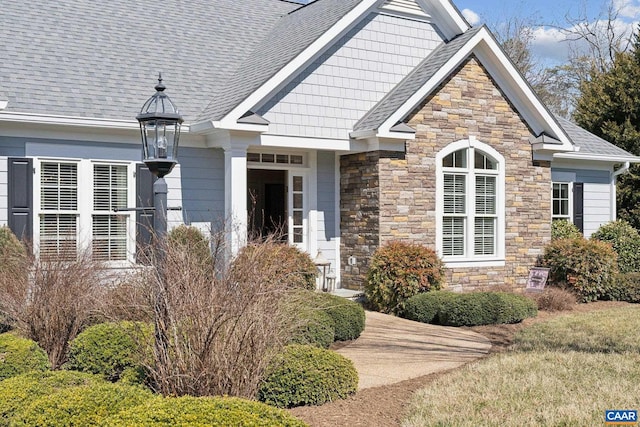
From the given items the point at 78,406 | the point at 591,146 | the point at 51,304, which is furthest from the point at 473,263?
the point at 78,406

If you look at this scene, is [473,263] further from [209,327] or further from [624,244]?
[209,327]

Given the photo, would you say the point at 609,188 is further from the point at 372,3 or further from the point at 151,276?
the point at 151,276

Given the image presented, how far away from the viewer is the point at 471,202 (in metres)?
13.9

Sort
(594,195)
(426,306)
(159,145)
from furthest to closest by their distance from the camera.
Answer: (594,195) → (426,306) → (159,145)

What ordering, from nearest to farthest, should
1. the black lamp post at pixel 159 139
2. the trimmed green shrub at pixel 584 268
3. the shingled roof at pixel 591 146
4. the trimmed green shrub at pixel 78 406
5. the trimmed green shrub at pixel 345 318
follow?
1. the trimmed green shrub at pixel 78 406
2. the black lamp post at pixel 159 139
3. the trimmed green shrub at pixel 345 318
4. the trimmed green shrub at pixel 584 268
5. the shingled roof at pixel 591 146

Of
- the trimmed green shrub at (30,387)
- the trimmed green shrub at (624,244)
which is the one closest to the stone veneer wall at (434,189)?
the trimmed green shrub at (624,244)

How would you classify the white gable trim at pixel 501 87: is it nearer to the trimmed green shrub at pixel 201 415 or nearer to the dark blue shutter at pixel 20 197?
the dark blue shutter at pixel 20 197

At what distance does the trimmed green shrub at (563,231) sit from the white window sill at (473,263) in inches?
99.6

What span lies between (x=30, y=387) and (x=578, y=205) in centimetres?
1454

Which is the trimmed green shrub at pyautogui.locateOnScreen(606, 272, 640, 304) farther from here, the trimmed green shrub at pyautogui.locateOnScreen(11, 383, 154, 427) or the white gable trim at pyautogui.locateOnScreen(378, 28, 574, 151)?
the trimmed green shrub at pyautogui.locateOnScreen(11, 383, 154, 427)

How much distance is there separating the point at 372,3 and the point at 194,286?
9.36m

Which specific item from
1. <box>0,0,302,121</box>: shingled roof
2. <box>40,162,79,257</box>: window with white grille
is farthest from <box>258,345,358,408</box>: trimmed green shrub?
<box>0,0,302,121</box>: shingled roof

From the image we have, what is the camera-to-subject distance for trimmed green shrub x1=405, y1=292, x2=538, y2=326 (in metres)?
11.1

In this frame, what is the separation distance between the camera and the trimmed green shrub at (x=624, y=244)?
52.8ft
